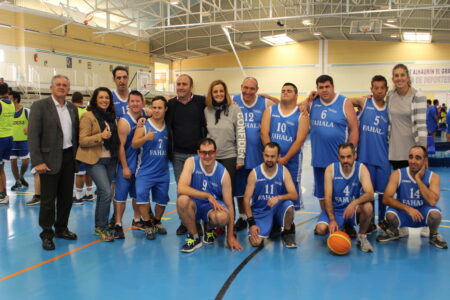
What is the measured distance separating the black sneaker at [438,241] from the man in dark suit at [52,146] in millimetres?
4190

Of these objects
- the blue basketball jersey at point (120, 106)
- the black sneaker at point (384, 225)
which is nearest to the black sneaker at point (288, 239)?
the black sneaker at point (384, 225)

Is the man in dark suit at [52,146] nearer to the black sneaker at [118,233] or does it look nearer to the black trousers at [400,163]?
the black sneaker at [118,233]

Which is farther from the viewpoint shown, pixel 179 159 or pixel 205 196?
pixel 179 159

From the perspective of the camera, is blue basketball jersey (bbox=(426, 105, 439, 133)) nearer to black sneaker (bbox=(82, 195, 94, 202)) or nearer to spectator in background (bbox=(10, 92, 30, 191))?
black sneaker (bbox=(82, 195, 94, 202))

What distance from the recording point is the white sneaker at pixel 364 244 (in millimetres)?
4527

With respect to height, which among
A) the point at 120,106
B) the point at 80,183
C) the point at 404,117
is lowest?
the point at 80,183

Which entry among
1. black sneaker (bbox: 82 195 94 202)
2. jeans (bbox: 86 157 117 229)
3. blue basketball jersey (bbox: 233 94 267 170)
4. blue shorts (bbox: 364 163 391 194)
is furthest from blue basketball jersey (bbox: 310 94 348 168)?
black sneaker (bbox: 82 195 94 202)

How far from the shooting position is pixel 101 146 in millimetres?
4863

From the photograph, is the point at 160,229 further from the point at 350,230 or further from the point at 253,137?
the point at 350,230

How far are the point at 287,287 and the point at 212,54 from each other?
86.6 ft

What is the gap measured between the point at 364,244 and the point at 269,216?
1078 mm

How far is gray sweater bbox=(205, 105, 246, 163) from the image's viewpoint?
16.5 feet

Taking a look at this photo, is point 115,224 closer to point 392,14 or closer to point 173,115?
point 173,115

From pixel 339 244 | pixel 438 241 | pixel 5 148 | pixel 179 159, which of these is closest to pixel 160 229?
pixel 179 159
